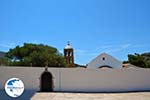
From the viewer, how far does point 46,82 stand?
23.9m

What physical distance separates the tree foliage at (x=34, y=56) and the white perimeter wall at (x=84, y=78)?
439 inches

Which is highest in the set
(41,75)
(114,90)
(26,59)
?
(26,59)

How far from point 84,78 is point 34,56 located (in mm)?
14012

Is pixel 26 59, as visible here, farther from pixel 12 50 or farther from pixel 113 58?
→ pixel 113 58

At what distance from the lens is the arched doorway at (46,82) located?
2388 cm

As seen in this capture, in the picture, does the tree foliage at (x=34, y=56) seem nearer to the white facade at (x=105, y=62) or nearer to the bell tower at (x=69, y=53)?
the bell tower at (x=69, y=53)

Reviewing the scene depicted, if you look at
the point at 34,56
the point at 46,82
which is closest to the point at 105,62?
the point at 34,56

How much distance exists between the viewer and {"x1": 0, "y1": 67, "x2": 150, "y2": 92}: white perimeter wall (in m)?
23.1

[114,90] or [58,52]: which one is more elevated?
[58,52]

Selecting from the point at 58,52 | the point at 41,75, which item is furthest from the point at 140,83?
the point at 58,52

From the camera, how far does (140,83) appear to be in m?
26.6

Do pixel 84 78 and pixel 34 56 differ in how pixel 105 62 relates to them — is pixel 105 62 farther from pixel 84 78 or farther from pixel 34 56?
pixel 84 78

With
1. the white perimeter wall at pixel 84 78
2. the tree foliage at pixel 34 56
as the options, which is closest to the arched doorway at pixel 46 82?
the white perimeter wall at pixel 84 78

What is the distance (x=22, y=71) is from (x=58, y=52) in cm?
2163
